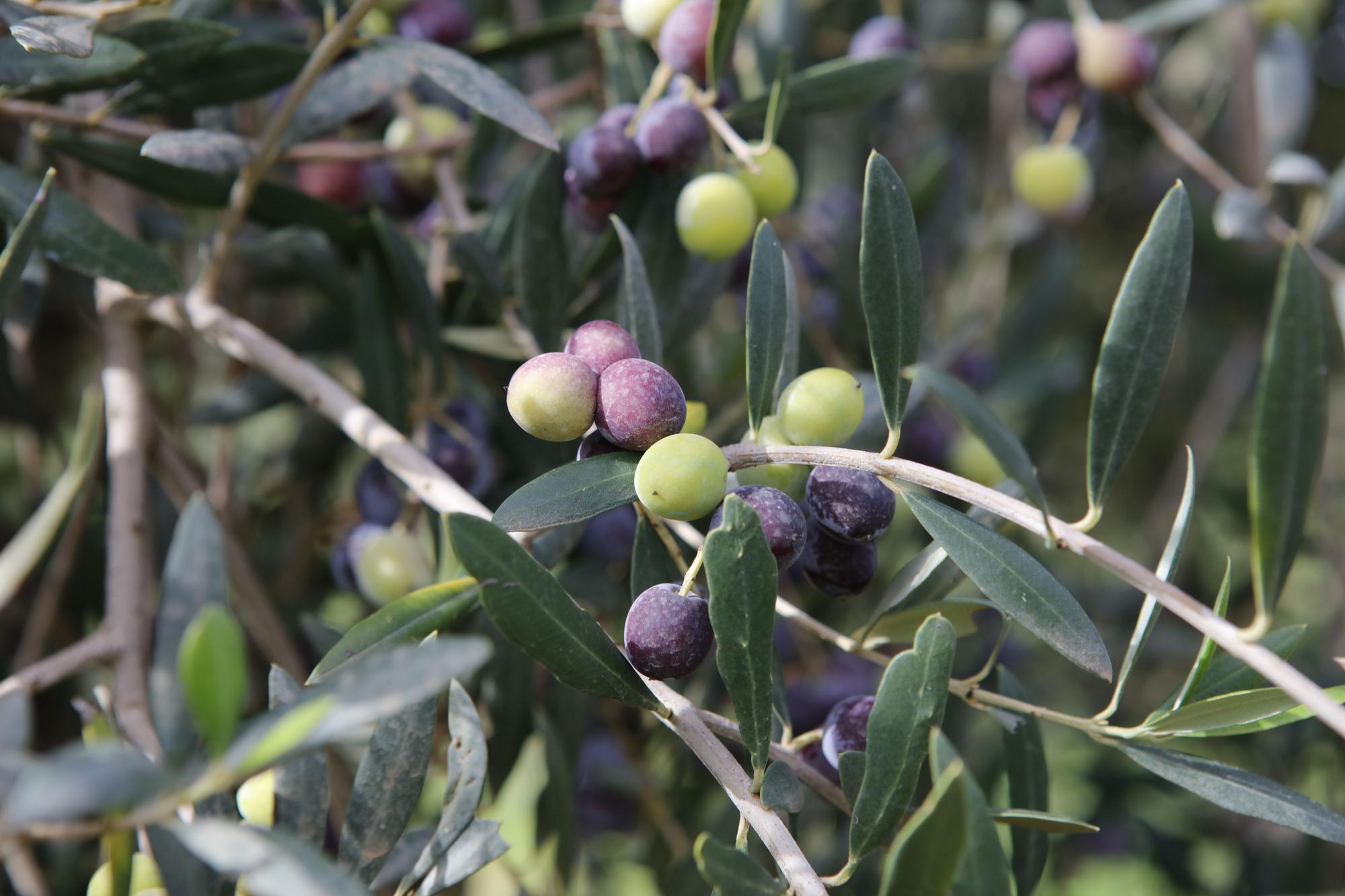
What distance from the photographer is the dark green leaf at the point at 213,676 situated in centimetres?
48

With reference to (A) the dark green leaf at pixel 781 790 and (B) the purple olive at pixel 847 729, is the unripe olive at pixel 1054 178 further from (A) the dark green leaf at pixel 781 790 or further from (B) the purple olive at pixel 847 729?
(A) the dark green leaf at pixel 781 790

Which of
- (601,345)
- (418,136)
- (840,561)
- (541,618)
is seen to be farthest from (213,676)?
(418,136)

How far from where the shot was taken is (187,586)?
723 mm

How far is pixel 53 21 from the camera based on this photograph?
0.79 metres

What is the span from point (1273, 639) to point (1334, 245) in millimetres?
1661

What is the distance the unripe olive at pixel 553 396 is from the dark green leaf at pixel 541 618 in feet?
0.29

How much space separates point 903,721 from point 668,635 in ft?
0.50

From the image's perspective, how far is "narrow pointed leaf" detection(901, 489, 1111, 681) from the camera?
Answer: 0.66m

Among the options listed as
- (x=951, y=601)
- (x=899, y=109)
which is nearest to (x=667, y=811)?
(x=951, y=601)

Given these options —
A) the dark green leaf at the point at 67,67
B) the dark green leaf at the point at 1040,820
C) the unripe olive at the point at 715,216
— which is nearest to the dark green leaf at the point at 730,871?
the dark green leaf at the point at 1040,820

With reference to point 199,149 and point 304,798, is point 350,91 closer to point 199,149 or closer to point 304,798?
point 199,149

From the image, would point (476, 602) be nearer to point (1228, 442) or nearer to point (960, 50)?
point (960, 50)

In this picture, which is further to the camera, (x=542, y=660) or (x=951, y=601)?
(x=951, y=601)

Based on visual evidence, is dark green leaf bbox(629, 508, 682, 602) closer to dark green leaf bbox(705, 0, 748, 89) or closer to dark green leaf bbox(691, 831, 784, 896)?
dark green leaf bbox(691, 831, 784, 896)
